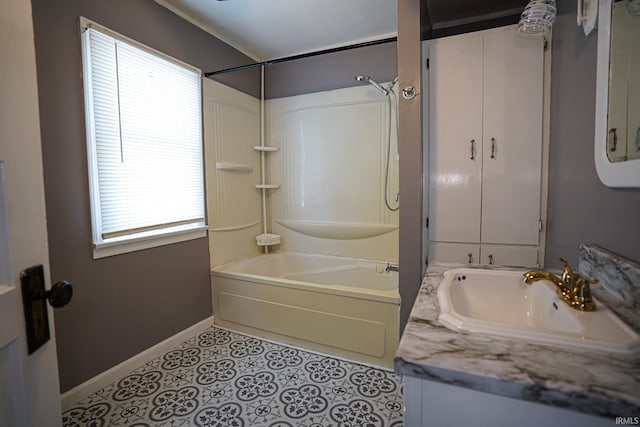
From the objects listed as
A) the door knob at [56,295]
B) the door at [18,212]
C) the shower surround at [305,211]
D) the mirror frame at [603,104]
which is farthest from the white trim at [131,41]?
the mirror frame at [603,104]

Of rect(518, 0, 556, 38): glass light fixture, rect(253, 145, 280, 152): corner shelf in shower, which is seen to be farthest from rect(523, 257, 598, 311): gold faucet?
rect(253, 145, 280, 152): corner shelf in shower

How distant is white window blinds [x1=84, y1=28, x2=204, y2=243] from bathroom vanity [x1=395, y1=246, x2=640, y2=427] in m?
1.98

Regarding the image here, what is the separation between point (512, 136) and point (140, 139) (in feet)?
7.83

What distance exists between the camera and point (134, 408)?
5.69 ft

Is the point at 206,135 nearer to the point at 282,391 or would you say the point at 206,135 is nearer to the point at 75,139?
the point at 75,139

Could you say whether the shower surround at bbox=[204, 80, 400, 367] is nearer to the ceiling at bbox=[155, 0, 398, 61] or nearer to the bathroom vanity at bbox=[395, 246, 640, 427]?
the ceiling at bbox=[155, 0, 398, 61]

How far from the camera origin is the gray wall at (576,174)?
1061 mm

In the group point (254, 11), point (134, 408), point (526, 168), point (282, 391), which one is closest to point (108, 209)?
point (134, 408)

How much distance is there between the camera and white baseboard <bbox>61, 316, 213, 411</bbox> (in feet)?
5.80

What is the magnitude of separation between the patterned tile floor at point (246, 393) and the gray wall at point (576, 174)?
4.18ft

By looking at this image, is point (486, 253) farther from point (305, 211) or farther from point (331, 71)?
point (331, 71)

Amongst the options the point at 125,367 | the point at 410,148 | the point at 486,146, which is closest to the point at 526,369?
the point at 410,148

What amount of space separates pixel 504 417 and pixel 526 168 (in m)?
1.59

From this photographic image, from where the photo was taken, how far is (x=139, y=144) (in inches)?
82.7
